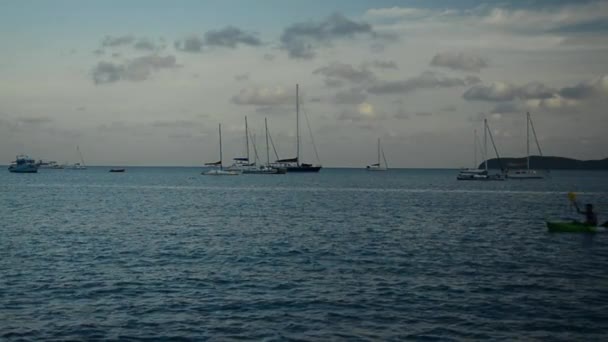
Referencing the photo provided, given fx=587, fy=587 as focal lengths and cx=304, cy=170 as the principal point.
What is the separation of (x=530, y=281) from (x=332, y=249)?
46.1 ft

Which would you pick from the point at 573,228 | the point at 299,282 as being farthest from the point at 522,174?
the point at 299,282

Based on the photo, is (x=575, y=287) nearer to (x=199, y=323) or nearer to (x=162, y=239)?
(x=199, y=323)

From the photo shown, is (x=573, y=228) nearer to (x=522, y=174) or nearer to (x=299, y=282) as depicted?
(x=299, y=282)

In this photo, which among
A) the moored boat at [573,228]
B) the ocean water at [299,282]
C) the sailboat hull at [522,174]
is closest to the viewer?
the ocean water at [299,282]

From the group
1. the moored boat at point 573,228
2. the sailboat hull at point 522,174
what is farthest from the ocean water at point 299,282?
the sailboat hull at point 522,174

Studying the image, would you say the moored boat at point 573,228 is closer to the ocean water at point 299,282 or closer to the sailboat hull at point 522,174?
the ocean water at point 299,282

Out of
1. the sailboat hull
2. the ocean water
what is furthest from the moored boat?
the sailboat hull

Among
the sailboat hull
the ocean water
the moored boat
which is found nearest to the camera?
the ocean water

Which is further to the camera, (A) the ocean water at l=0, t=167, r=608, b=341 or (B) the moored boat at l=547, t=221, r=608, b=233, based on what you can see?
(B) the moored boat at l=547, t=221, r=608, b=233

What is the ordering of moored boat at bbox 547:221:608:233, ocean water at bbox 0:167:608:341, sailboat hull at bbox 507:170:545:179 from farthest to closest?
sailboat hull at bbox 507:170:545:179 → moored boat at bbox 547:221:608:233 → ocean water at bbox 0:167:608:341

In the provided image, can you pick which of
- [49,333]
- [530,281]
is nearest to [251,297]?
[49,333]

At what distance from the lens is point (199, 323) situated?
837 inches

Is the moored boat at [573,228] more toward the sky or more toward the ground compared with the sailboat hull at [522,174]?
more toward the ground

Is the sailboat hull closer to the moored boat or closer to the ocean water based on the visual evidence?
the ocean water
